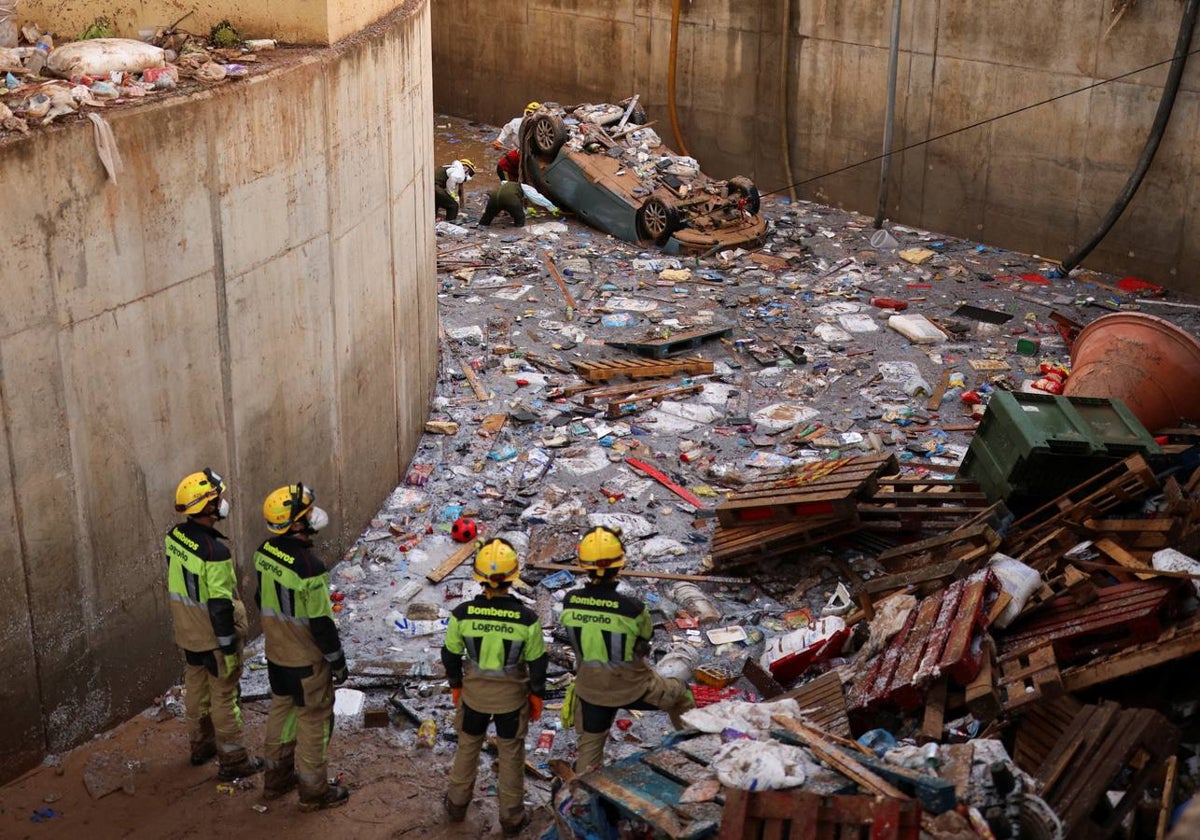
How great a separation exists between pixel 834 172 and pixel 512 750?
465 inches

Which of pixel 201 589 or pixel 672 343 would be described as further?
pixel 672 343

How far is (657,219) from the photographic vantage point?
14.9m

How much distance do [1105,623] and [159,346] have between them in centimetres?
495

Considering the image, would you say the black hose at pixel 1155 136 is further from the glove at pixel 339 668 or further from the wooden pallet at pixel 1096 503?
the glove at pixel 339 668

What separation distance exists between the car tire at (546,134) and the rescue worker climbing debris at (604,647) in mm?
10374

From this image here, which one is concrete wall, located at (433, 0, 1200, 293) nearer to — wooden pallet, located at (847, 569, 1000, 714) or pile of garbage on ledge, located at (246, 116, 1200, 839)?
pile of garbage on ledge, located at (246, 116, 1200, 839)

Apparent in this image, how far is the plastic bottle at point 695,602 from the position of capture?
8.15 meters

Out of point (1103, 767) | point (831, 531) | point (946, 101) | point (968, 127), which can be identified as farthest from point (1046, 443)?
point (946, 101)

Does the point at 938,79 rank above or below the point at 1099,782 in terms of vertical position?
above

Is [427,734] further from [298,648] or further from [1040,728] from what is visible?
[1040,728]

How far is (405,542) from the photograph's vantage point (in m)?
9.05

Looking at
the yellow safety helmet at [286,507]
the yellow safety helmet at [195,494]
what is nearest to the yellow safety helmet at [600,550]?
the yellow safety helmet at [286,507]

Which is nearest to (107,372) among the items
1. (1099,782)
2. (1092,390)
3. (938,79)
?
(1099,782)

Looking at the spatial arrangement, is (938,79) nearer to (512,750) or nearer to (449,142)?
(449,142)
